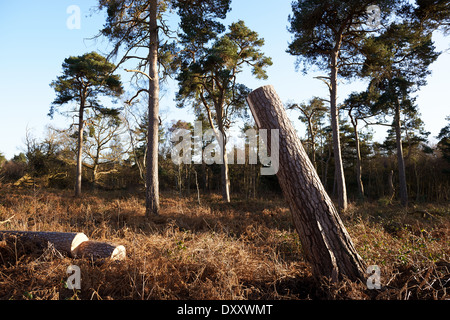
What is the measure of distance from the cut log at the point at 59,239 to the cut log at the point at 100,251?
4.2 inches

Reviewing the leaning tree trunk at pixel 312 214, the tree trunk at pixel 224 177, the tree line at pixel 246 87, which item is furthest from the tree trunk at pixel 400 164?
the leaning tree trunk at pixel 312 214

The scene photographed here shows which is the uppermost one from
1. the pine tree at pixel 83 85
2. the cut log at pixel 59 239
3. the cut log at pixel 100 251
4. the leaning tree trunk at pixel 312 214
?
the pine tree at pixel 83 85

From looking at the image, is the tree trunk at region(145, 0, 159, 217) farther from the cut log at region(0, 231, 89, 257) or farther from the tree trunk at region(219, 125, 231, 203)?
the tree trunk at region(219, 125, 231, 203)

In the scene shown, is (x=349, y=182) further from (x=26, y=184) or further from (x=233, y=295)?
(x=26, y=184)

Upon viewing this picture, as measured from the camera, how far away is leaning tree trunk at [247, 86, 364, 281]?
2.62 m

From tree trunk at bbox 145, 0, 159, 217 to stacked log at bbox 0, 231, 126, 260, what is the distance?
4221 millimetres

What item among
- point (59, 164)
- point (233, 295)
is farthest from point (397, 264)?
point (59, 164)

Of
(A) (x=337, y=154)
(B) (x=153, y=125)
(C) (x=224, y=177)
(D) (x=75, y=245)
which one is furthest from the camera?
(C) (x=224, y=177)

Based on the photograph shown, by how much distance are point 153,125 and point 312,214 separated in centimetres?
721

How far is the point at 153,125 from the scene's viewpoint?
8508mm

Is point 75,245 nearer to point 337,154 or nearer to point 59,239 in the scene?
point 59,239

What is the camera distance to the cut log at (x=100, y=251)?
10.9 ft

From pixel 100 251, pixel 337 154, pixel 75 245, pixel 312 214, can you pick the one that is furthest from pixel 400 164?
pixel 75 245

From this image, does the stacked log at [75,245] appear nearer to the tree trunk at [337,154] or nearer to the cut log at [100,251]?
the cut log at [100,251]
